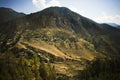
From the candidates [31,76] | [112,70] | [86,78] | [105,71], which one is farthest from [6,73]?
[112,70]

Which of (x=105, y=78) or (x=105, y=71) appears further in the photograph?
(x=105, y=71)

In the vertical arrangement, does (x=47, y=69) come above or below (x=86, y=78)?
above

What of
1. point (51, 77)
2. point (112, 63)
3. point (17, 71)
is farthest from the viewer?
point (112, 63)

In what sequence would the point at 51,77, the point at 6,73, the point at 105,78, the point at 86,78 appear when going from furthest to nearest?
the point at 86,78, the point at 51,77, the point at 105,78, the point at 6,73

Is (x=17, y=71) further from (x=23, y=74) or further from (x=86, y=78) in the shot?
(x=86, y=78)

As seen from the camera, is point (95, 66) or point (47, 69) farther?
point (95, 66)

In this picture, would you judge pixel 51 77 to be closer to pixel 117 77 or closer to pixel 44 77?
pixel 44 77

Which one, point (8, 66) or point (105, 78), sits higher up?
point (8, 66)

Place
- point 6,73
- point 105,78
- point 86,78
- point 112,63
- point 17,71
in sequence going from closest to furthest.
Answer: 1. point 6,73
2. point 17,71
3. point 105,78
4. point 86,78
5. point 112,63

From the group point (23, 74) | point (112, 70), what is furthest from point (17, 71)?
point (112, 70)
